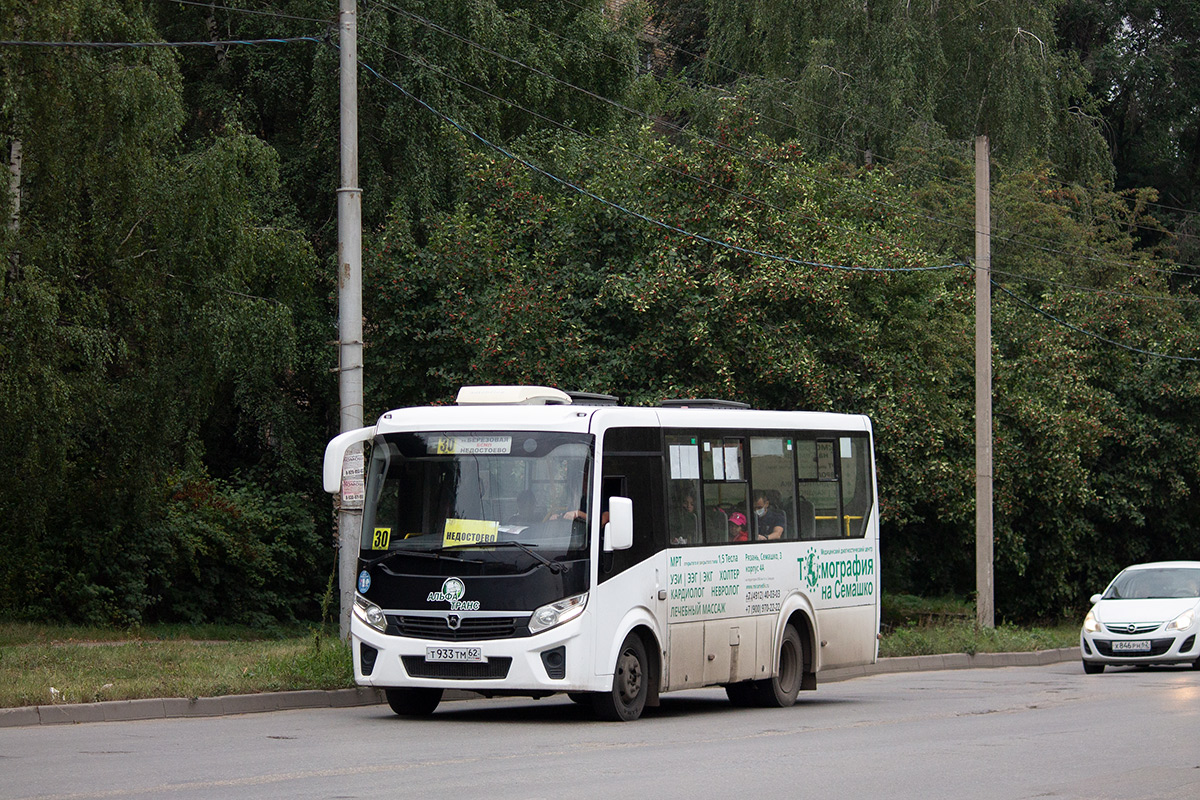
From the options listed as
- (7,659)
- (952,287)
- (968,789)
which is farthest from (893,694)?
(952,287)

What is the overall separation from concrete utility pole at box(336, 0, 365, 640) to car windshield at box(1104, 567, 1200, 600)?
12692 millimetres

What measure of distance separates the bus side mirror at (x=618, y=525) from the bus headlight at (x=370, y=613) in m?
2.09

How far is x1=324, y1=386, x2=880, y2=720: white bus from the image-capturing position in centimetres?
1311

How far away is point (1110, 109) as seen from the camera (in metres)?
53.7

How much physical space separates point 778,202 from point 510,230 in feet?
16.2

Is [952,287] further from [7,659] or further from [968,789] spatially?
[968,789]

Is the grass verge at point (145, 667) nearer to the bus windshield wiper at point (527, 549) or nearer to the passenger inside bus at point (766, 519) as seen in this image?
the bus windshield wiper at point (527, 549)

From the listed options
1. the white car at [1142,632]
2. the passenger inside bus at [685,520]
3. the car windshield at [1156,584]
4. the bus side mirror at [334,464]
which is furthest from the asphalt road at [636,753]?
the car windshield at [1156,584]

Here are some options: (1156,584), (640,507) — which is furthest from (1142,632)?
(640,507)

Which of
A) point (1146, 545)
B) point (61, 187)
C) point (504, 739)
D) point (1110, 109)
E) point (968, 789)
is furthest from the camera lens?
point (1110, 109)

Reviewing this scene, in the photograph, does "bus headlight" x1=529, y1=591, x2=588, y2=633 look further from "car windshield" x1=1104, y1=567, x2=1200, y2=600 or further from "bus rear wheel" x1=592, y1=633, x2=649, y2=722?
"car windshield" x1=1104, y1=567, x2=1200, y2=600

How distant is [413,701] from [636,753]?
346 cm

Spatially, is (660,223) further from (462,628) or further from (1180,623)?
(462,628)

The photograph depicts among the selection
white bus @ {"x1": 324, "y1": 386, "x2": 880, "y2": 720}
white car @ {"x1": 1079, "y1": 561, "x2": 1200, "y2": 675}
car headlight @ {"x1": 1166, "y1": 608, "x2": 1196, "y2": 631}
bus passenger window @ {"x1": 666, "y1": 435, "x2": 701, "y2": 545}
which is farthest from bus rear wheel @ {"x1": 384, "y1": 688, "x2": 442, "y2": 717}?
car headlight @ {"x1": 1166, "y1": 608, "x2": 1196, "y2": 631}
